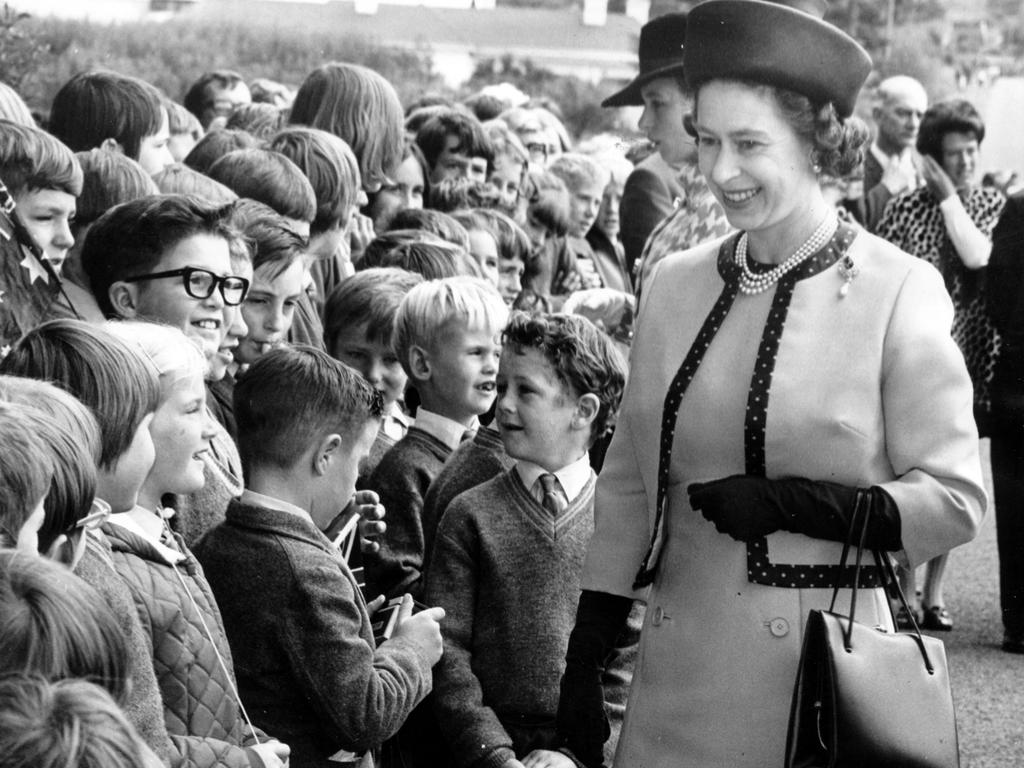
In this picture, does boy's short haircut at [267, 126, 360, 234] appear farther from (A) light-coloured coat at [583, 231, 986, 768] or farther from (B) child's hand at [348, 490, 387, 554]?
(A) light-coloured coat at [583, 231, 986, 768]

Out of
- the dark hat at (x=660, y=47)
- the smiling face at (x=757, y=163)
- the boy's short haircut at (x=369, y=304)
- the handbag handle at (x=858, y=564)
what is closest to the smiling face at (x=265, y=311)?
the boy's short haircut at (x=369, y=304)

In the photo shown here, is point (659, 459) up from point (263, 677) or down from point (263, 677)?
up

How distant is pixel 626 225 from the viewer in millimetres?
7312

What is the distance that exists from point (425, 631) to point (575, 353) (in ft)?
2.75

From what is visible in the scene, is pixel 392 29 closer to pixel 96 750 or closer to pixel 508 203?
pixel 508 203

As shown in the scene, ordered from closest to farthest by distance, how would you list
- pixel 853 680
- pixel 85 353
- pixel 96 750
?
pixel 96 750, pixel 853 680, pixel 85 353

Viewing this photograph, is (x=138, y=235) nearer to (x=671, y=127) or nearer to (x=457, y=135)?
(x=671, y=127)

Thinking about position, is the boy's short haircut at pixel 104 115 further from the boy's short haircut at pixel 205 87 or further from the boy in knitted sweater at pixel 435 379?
the boy's short haircut at pixel 205 87

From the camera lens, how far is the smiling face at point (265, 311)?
15.2 ft

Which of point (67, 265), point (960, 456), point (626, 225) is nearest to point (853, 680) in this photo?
point (960, 456)

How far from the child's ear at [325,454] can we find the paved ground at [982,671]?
312 centimetres

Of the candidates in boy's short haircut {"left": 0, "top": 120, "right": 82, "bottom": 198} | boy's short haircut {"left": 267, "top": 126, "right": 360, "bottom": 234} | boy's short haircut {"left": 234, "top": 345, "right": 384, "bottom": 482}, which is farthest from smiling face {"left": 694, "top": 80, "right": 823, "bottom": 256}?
boy's short haircut {"left": 267, "top": 126, "right": 360, "bottom": 234}

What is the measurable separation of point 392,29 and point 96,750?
8734 millimetres

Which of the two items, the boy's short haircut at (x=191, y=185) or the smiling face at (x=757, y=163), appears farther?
the boy's short haircut at (x=191, y=185)
